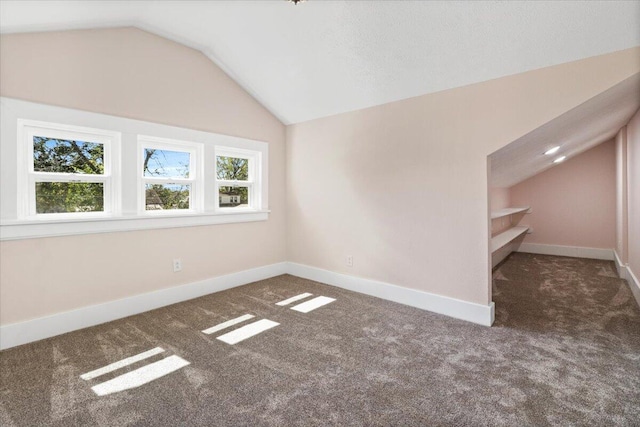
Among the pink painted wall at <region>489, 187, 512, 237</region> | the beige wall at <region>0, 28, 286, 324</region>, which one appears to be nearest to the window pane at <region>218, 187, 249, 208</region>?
the beige wall at <region>0, 28, 286, 324</region>

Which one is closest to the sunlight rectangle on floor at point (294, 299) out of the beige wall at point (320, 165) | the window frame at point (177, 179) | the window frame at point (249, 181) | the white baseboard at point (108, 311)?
the beige wall at point (320, 165)

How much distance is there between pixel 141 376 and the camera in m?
1.91

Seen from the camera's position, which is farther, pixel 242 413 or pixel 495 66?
pixel 495 66

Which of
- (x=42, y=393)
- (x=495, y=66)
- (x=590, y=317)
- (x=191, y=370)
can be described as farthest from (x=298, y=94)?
(x=590, y=317)

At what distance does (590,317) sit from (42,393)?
423 cm

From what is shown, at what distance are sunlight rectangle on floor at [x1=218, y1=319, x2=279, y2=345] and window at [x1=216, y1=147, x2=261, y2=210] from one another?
164cm

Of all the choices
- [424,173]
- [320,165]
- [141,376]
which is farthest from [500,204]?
[141,376]

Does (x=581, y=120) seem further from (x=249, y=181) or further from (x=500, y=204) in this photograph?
(x=249, y=181)

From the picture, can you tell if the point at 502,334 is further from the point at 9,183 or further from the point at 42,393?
the point at 9,183

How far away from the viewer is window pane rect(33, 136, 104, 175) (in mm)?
2502

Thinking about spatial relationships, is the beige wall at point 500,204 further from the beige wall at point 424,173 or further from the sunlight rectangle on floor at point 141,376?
the sunlight rectangle on floor at point 141,376

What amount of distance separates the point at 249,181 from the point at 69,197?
191cm

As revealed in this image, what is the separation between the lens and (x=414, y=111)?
9.88ft

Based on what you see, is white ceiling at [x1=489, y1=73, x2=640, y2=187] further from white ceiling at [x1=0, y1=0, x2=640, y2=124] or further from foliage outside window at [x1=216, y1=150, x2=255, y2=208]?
foliage outside window at [x1=216, y1=150, x2=255, y2=208]
